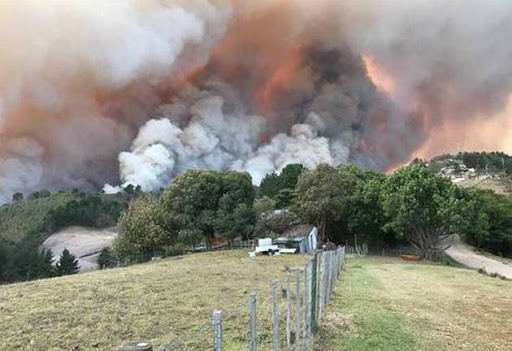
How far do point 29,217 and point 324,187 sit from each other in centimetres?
11511

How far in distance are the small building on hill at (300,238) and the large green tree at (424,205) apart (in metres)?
9.69

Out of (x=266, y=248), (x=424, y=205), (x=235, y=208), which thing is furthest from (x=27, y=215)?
(x=424, y=205)

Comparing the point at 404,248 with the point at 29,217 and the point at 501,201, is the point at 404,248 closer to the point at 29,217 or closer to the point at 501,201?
the point at 501,201

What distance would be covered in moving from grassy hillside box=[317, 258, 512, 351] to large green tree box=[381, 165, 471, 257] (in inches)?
1078

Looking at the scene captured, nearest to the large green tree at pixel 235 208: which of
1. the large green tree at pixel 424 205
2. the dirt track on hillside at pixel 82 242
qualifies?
the large green tree at pixel 424 205

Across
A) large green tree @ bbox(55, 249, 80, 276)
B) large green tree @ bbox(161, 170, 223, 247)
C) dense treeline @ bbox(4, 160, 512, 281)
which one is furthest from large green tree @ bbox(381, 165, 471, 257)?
large green tree @ bbox(55, 249, 80, 276)

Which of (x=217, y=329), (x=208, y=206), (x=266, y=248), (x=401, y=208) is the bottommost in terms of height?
(x=217, y=329)

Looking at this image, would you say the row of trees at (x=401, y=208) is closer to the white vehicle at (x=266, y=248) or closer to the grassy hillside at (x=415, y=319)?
the white vehicle at (x=266, y=248)

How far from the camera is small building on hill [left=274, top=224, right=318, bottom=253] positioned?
5550 cm

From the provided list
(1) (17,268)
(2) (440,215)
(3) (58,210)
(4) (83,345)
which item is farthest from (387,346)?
(3) (58,210)

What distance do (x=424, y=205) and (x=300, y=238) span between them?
1488 cm

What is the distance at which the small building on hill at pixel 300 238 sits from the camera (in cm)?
5550

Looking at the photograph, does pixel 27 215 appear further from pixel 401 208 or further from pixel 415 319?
pixel 415 319

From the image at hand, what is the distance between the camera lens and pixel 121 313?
13.8m
